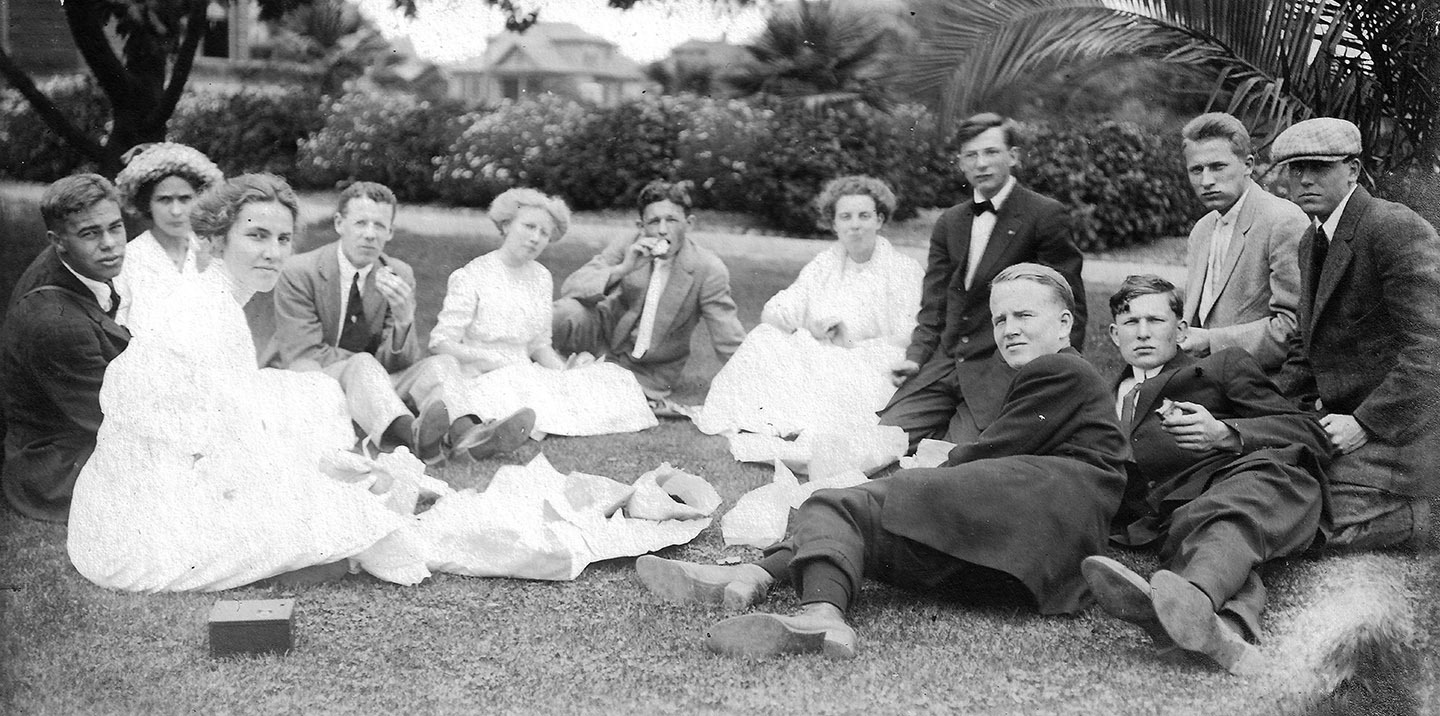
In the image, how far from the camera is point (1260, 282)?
14.5 feet

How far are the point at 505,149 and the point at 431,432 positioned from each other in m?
1.25

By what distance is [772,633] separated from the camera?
3.36 meters

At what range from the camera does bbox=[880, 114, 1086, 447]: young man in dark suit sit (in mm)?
5004

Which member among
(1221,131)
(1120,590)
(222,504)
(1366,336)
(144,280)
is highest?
(1221,131)

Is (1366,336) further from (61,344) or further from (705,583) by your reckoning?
(61,344)

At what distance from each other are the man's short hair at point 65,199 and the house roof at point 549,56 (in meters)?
1.40

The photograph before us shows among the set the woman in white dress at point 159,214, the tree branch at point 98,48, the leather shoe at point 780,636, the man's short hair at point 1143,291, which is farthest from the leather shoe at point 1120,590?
the tree branch at point 98,48

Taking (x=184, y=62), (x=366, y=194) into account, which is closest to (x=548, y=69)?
(x=366, y=194)

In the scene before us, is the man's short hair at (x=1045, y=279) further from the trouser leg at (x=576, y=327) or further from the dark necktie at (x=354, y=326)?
the dark necktie at (x=354, y=326)

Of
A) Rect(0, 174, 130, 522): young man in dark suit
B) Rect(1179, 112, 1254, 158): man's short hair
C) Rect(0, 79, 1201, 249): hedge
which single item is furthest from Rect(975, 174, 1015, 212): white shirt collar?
Rect(0, 174, 130, 522): young man in dark suit

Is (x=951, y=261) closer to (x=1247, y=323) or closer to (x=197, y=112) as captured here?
(x=1247, y=323)

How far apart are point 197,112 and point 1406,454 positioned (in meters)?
4.45

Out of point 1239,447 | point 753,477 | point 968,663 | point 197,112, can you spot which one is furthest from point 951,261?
point 197,112

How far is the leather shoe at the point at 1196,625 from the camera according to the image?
329 centimetres
